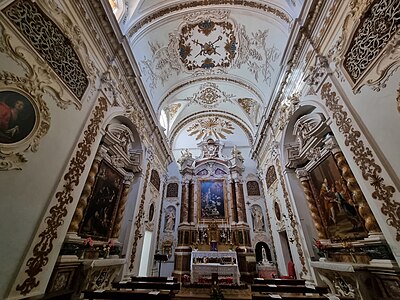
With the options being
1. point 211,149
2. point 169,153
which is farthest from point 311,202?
point 211,149

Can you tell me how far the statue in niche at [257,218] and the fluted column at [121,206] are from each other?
25.2ft

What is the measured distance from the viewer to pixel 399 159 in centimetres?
277

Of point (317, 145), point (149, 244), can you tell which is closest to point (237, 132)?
point (317, 145)

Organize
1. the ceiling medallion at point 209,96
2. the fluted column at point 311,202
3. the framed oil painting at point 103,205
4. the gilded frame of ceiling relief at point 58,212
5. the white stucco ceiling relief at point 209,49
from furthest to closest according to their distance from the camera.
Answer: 1. the ceiling medallion at point 209,96
2. the white stucco ceiling relief at point 209,49
3. the fluted column at point 311,202
4. the framed oil painting at point 103,205
5. the gilded frame of ceiling relief at point 58,212

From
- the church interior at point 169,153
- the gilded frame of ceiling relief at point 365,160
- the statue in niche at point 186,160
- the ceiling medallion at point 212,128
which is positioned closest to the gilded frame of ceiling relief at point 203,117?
the ceiling medallion at point 212,128

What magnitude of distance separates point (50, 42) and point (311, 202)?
7.92 metres

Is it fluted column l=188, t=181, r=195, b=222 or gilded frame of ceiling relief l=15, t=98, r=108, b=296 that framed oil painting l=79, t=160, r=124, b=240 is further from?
fluted column l=188, t=181, r=195, b=222

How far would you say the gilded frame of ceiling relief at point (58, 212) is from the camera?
2.80 metres

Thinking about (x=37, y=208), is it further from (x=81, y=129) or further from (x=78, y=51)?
(x=78, y=51)

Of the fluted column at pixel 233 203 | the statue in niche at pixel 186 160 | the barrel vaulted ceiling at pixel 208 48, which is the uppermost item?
→ the barrel vaulted ceiling at pixel 208 48

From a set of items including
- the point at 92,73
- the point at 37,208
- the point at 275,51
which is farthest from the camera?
the point at 275,51

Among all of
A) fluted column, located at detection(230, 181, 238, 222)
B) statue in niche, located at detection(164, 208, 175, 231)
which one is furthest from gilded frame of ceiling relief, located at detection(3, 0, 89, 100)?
fluted column, located at detection(230, 181, 238, 222)

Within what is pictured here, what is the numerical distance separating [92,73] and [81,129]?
160 centimetres

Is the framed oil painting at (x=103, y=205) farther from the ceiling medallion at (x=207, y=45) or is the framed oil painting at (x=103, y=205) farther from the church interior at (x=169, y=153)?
the ceiling medallion at (x=207, y=45)
